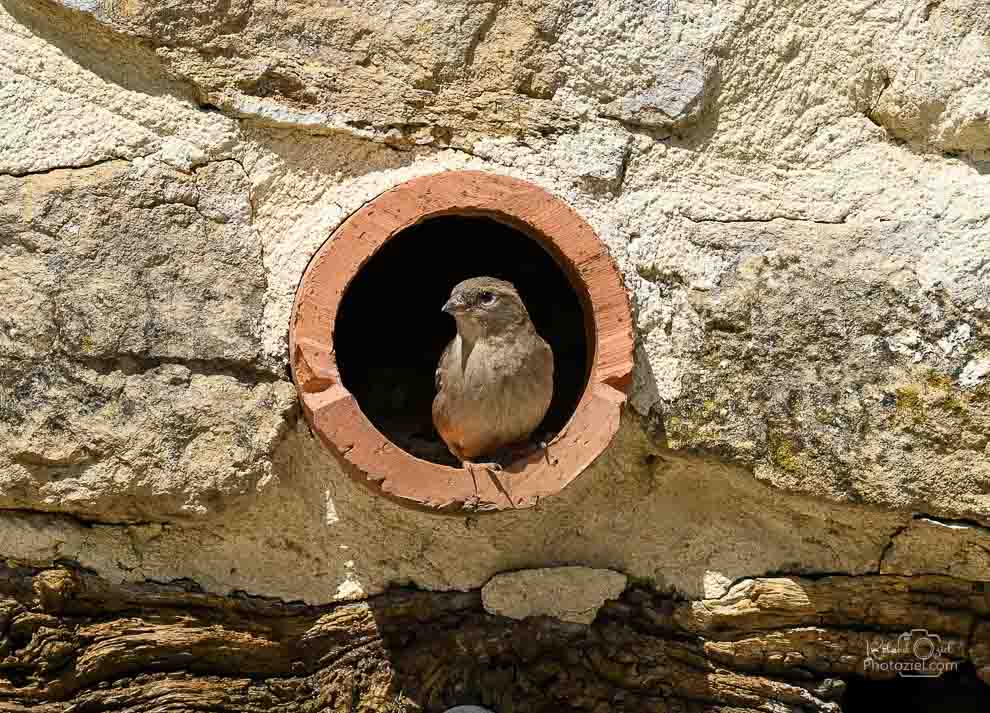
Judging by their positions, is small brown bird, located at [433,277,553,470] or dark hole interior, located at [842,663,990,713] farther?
dark hole interior, located at [842,663,990,713]

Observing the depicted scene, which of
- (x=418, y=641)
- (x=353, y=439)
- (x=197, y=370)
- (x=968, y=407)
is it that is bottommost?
(x=418, y=641)

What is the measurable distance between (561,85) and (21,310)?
1.72m

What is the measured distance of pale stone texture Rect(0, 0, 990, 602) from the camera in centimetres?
359

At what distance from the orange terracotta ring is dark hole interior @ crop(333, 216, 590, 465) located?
886 millimetres

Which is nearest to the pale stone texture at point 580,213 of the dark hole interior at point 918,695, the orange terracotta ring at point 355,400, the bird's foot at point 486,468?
the orange terracotta ring at point 355,400

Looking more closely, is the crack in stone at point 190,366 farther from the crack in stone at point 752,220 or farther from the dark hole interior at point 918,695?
the dark hole interior at point 918,695

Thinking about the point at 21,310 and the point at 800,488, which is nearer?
the point at 21,310

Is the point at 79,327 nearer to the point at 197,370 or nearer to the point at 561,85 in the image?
the point at 197,370

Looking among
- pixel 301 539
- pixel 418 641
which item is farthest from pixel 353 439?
pixel 418 641

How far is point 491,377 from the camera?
412 centimetres

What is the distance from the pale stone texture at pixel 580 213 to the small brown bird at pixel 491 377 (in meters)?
0.30

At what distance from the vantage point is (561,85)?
395 cm

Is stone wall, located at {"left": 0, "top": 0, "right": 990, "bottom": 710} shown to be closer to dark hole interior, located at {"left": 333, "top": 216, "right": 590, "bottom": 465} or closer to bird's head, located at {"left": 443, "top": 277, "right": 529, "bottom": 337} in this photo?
bird's head, located at {"left": 443, "top": 277, "right": 529, "bottom": 337}

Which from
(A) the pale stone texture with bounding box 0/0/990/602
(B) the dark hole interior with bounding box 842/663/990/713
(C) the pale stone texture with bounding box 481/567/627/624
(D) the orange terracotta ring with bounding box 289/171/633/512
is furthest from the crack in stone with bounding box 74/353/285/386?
(B) the dark hole interior with bounding box 842/663/990/713
